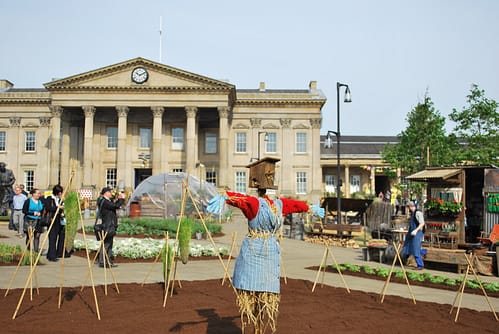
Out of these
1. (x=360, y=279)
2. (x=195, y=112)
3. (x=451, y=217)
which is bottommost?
(x=360, y=279)

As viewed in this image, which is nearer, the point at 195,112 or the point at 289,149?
the point at 195,112

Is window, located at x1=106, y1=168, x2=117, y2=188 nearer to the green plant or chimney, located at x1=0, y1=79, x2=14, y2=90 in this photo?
chimney, located at x1=0, y1=79, x2=14, y2=90

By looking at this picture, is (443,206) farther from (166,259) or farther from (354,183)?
(354,183)

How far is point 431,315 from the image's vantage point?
784 cm

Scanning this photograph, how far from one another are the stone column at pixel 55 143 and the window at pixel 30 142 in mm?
5892

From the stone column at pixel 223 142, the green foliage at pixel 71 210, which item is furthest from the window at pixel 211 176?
the green foliage at pixel 71 210

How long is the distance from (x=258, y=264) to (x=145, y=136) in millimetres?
46468

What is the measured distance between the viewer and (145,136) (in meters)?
50.6

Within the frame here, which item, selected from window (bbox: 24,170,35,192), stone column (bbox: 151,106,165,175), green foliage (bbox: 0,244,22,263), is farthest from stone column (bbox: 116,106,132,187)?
green foliage (bbox: 0,244,22,263)

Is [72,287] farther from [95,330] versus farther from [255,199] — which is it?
[255,199]

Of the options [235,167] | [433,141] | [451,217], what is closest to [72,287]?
[451,217]

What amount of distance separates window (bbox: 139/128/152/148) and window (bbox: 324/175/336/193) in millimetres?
22101

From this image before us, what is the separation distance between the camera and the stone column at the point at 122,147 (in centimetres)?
4644

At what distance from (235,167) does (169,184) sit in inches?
798
